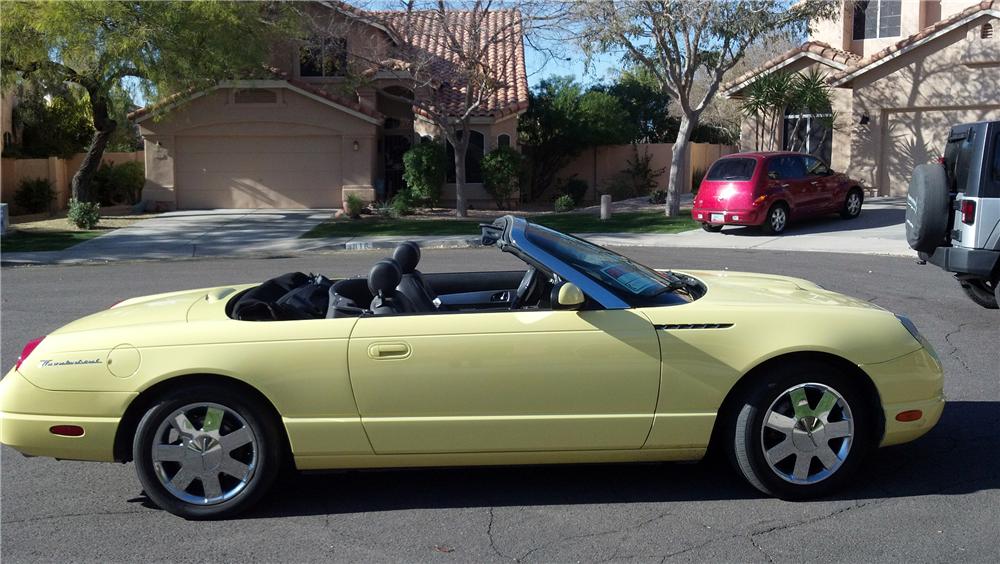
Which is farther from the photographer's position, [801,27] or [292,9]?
[292,9]

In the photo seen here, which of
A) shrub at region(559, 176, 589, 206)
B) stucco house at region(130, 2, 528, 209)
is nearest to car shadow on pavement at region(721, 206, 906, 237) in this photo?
shrub at region(559, 176, 589, 206)

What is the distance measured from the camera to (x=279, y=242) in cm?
2152

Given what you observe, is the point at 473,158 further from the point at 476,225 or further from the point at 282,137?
the point at 476,225

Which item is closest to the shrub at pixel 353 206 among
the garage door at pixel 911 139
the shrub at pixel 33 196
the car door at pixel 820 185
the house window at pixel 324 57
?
the house window at pixel 324 57

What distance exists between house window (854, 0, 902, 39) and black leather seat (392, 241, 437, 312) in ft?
92.9

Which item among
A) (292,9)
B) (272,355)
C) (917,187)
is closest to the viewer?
(272,355)

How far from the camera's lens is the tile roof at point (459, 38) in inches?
929

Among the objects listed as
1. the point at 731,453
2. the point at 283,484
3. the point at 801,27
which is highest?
the point at 801,27

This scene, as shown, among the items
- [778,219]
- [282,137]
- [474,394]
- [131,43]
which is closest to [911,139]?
[778,219]

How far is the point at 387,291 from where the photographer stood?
5176 mm

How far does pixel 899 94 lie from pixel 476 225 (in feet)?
37.5

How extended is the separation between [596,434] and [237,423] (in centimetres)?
177

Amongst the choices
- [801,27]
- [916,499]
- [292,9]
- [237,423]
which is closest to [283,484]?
[237,423]

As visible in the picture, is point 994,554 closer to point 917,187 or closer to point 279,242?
point 917,187
